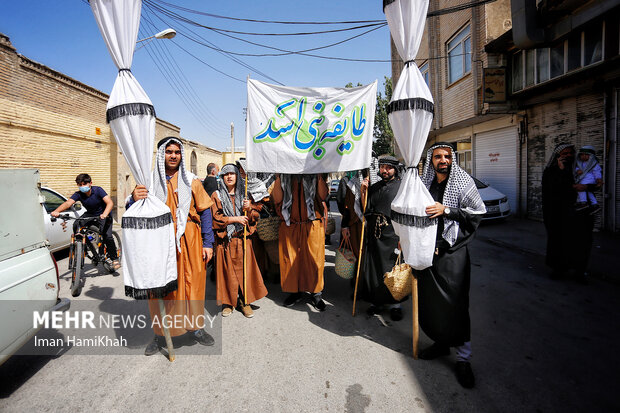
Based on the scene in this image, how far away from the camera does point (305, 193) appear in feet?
12.8

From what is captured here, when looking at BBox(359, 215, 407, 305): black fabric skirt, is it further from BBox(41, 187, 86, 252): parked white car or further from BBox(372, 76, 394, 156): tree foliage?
BBox(372, 76, 394, 156): tree foliage

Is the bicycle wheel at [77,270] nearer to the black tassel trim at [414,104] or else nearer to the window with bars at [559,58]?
the black tassel trim at [414,104]

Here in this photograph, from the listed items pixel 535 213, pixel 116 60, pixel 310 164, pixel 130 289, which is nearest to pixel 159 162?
pixel 116 60

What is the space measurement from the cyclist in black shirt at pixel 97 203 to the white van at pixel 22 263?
254 centimetres

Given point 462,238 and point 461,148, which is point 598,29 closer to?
point 461,148

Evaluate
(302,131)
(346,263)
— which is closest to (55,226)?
(302,131)

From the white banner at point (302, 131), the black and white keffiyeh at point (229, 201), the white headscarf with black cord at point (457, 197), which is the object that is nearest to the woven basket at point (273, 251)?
the black and white keffiyeh at point (229, 201)

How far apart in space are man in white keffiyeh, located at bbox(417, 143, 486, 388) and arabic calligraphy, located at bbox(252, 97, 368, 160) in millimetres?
1163

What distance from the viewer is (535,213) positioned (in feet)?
31.8

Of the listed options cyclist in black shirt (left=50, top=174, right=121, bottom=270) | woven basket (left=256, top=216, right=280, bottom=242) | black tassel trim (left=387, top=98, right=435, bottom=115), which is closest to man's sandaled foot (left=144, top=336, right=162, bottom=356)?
woven basket (left=256, top=216, right=280, bottom=242)

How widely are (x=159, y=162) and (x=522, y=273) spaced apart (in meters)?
5.54

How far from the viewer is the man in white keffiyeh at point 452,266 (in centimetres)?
253

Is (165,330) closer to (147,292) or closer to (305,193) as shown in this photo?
(147,292)

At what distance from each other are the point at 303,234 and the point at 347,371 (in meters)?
1.72
